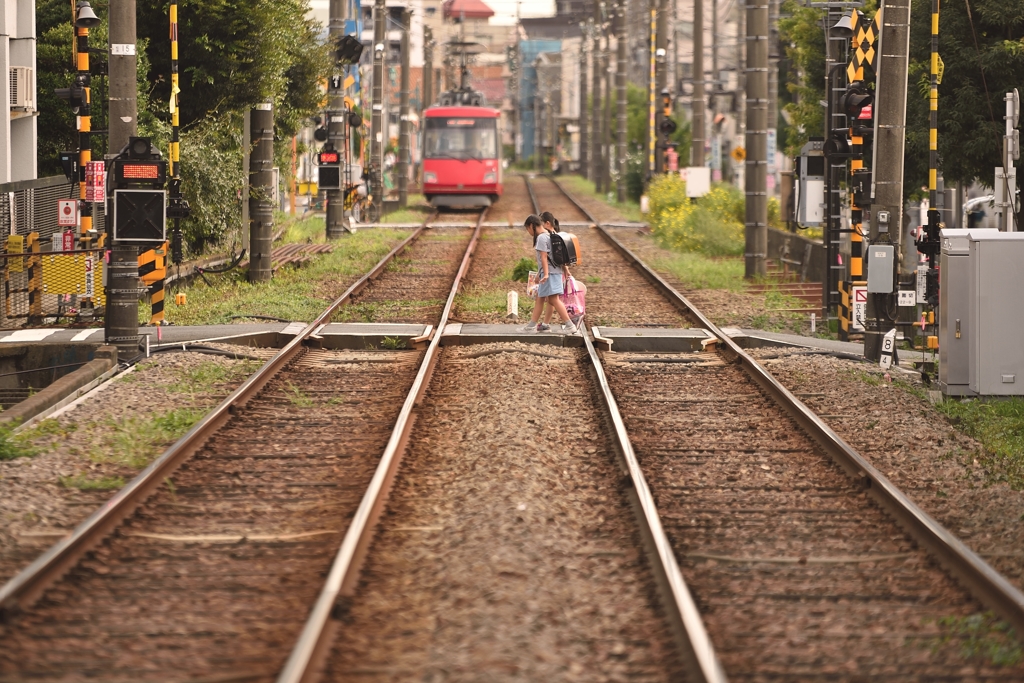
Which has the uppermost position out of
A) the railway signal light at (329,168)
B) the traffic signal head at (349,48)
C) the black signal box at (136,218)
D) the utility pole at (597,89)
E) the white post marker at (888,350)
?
the utility pole at (597,89)

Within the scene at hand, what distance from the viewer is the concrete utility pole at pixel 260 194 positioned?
2219cm

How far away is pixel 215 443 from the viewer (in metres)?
10.4

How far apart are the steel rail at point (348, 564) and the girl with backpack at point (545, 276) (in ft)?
13.7

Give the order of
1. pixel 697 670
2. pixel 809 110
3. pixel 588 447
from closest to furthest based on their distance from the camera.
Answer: pixel 697 670 < pixel 588 447 < pixel 809 110

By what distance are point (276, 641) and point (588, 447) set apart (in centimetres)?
461

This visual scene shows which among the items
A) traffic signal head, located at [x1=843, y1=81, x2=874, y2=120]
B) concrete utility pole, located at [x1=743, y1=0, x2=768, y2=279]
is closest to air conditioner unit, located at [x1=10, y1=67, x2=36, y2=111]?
concrete utility pole, located at [x1=743, y1=0, x2=768, y2=279]

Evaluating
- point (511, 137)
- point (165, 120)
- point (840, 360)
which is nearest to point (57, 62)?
point (165, 120)

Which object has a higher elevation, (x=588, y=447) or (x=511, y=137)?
(x=511, y=137)

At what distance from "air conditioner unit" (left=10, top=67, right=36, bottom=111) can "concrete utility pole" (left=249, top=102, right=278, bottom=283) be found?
5.91 metres

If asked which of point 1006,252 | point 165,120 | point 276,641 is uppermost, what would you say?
point 165,120

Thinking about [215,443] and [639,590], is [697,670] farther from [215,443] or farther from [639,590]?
[215,443]

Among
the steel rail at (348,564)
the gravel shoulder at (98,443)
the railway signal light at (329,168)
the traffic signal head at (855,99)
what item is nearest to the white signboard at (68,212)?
the gravel shoulder at (98,443)

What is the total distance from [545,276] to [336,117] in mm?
16430

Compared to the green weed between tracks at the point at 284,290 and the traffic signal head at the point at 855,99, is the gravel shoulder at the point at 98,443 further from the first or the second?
the traffic signal head at the point at 855,99
